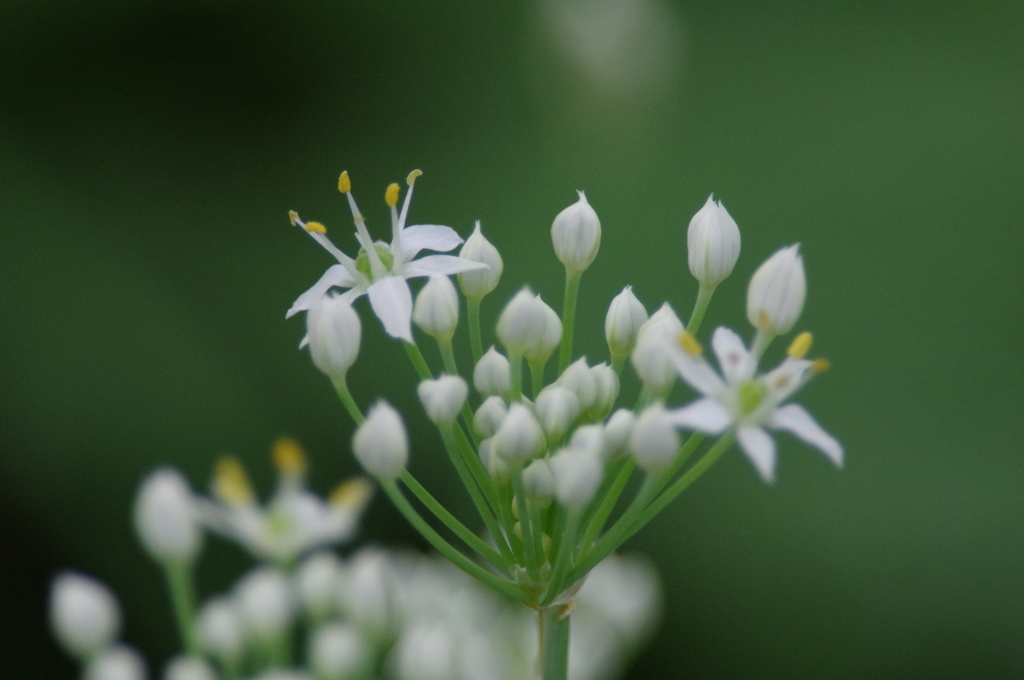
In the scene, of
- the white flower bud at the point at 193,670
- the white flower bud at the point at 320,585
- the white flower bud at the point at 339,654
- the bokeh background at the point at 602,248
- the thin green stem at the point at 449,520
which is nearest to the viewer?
the thin green stem at the point at 449,520

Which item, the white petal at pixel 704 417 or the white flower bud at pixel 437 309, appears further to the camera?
the white flower bud at pixel 437 309

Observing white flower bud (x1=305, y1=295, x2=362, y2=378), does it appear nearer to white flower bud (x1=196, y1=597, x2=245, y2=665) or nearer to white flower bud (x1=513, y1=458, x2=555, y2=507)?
white flower bud (x1=513, y1=458, x2=555, y2=507)

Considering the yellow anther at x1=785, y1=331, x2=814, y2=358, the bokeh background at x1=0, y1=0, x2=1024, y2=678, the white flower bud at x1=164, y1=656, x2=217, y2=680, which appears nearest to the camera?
the yellow anther at x1=785, y1=331, x2=814, y2=358

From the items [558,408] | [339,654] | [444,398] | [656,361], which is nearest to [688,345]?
[656,361]

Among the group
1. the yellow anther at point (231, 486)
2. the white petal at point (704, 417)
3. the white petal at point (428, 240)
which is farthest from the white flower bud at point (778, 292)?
the yellow anther at point (231, 486)

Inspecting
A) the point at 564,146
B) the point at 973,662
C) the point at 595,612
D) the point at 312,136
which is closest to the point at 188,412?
the point at 312,136

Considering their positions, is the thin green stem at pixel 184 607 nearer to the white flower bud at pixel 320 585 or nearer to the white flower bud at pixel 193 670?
the white flower bud at pixel 193 670

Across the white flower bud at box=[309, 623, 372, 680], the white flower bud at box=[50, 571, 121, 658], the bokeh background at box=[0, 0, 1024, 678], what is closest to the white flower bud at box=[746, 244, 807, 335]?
the white flower bud at box=[309, 623, 372, 680]
